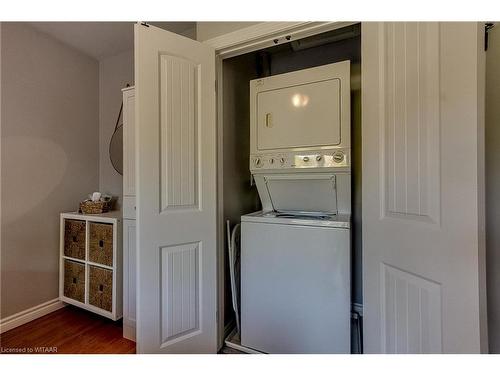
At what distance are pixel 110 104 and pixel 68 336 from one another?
7.05ft

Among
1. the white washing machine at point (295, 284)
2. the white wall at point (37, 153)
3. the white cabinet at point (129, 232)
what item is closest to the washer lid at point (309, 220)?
the white washing machine at point (295, 284)

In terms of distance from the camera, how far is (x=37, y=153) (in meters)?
2.06

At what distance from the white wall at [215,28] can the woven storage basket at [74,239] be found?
181 cm

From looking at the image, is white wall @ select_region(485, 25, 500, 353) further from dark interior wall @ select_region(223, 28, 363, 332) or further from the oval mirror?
the oval mirror

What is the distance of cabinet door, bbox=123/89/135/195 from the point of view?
182 centimetres

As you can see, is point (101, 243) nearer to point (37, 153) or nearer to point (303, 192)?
point (37, 153)

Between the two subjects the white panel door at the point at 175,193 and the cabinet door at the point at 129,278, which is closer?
the white panel door at the point at 175,193

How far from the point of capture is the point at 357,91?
1.71 metres

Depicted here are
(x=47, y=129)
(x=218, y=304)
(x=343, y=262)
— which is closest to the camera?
(x=343, y=262)

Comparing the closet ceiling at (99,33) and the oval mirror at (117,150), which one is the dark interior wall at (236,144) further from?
the oval mirror at (117,150)

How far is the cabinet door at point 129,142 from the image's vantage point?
1.82 m
